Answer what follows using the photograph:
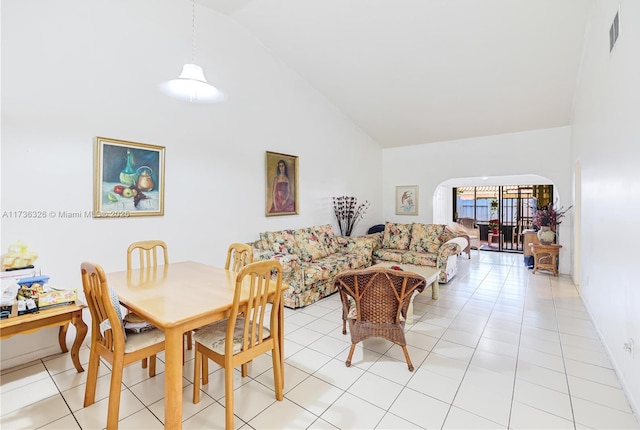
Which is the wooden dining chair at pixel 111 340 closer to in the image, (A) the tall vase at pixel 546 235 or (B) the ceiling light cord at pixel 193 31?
(B) the ceiling light cord at pixel 193 31

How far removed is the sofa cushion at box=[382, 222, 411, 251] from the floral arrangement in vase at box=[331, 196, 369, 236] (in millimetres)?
727

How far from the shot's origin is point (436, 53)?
4.12 metres

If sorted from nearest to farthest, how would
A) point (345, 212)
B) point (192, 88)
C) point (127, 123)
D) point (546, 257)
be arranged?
1. point (127, 123)
2. point (192, 88)
3. point (546, 257)
4. point (345, 212)

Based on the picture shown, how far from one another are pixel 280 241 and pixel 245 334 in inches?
101

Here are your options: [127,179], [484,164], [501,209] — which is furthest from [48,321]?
[501,209]

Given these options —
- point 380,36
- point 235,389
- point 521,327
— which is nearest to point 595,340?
point 521,327

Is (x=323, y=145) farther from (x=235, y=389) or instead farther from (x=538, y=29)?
(x=235, y=389)

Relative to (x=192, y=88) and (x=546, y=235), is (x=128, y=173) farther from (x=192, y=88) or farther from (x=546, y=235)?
(x=546, y=235)

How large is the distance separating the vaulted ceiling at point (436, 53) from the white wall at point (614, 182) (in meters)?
0.51

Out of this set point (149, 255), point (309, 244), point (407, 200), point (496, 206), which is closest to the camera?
point (149, 255)

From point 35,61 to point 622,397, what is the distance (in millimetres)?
5088

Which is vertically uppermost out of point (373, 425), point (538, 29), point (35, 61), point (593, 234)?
point (538, 29)

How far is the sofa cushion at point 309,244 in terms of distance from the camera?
15.4ft

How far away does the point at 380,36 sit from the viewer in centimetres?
399
